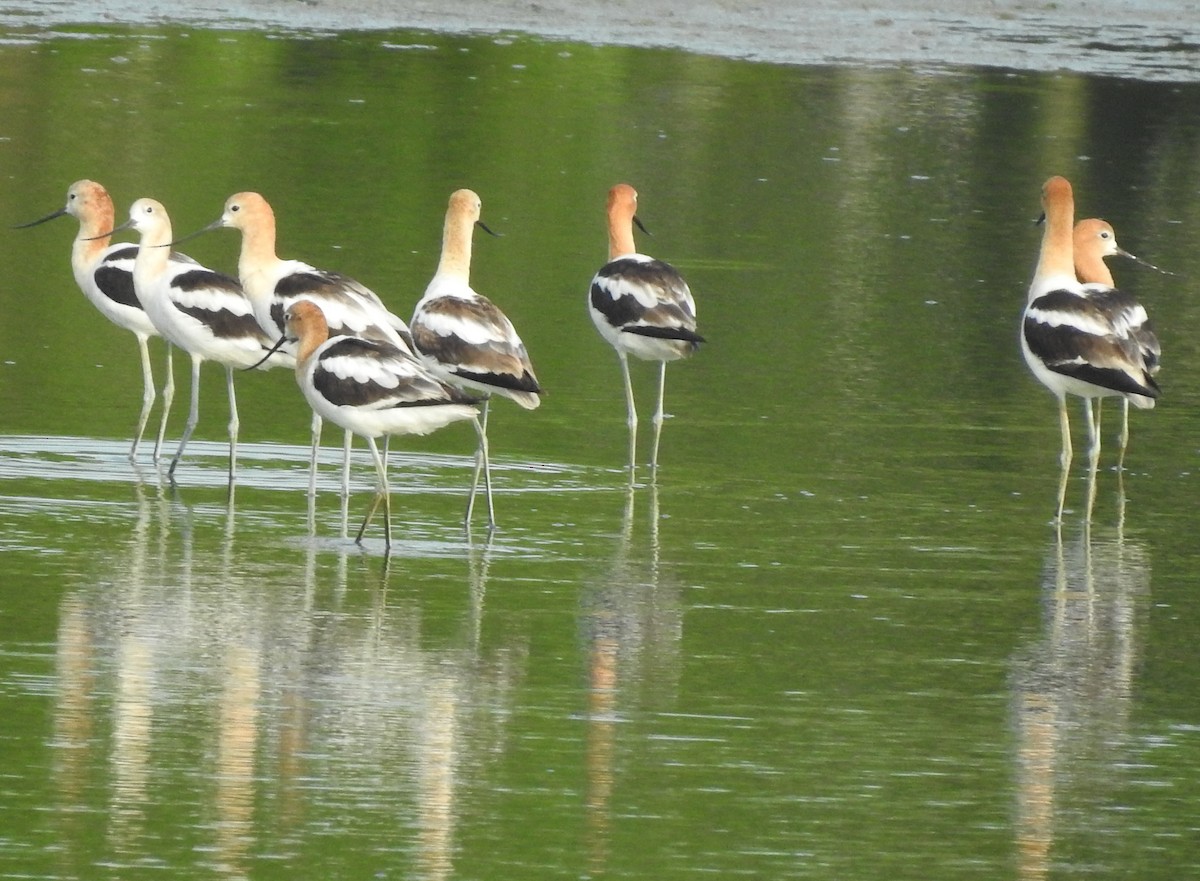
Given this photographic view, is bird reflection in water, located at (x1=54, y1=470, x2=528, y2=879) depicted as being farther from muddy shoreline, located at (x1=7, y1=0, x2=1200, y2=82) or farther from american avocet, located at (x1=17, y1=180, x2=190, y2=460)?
muddy shoreline, located at (x1=7, y1=0, x2=1200, y2=82)

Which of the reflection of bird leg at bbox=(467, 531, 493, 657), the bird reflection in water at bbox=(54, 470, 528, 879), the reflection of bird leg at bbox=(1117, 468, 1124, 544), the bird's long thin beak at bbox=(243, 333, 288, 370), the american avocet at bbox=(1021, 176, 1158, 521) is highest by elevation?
the american avocet at bbox=(1021, 176, 1158, 521)

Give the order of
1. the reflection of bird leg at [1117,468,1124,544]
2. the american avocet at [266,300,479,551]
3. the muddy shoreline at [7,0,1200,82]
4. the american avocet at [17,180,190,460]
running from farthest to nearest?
the muddy shoreline at [7,0,1200,82]
the american avocet at [17,180,190,460]
the reflection of bird leg at [1117,468,1124,544]
the american avocet at [266,300,479,551]

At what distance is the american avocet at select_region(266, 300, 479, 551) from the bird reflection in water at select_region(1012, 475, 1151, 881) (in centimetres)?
244

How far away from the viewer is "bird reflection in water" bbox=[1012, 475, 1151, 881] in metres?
6.93

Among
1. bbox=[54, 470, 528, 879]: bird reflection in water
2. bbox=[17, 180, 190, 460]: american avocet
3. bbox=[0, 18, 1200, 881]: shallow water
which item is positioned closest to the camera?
bbox=[54, 470, 528, 879]: bird reflection in water

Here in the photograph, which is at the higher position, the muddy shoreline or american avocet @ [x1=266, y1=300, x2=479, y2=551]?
the muddy shoreline

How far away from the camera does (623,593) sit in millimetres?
9289

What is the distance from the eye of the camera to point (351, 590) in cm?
914

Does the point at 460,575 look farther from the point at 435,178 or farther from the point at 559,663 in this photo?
the point at 435,178

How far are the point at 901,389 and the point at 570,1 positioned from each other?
59.0 feet

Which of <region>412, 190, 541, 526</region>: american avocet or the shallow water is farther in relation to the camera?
<region>412, 190, 541, 526</region>: american avocet

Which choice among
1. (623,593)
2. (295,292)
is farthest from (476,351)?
(623,593)

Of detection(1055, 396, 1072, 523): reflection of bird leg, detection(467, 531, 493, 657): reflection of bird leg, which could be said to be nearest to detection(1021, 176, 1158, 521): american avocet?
detection(1055, 396, 1072, 523): reflection of bird leg

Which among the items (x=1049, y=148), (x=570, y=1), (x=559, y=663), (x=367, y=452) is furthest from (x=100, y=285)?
(x=570, y=1)
